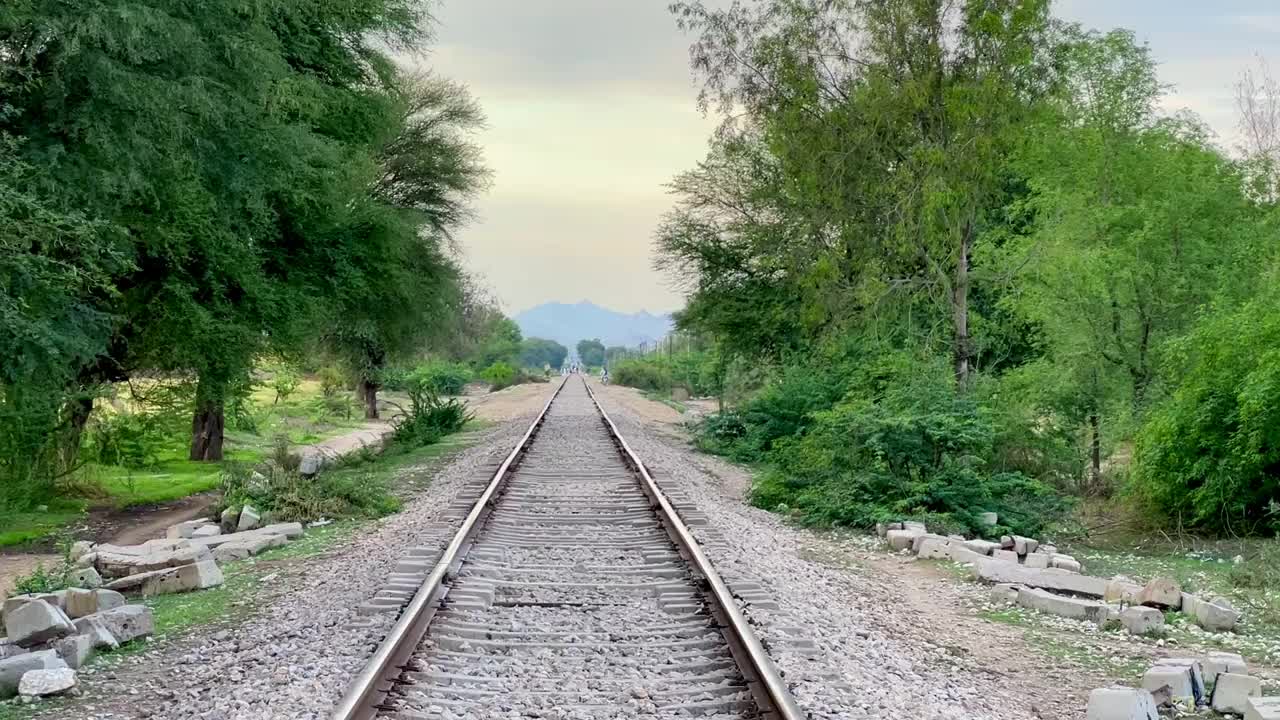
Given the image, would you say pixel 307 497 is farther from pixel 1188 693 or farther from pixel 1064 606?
pixel 1188 693

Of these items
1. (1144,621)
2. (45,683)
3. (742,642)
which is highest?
(742,642)

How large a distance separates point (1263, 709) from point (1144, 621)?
2.68 meters

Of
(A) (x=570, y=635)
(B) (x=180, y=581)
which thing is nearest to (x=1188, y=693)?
(A) (x=570, y=635)

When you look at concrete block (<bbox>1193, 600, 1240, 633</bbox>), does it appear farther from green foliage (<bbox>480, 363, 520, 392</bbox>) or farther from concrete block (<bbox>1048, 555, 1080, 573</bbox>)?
green foliage (<bbox>480, 363, 520, 392</bbox>)

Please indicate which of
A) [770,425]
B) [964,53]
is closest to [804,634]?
[964,53]

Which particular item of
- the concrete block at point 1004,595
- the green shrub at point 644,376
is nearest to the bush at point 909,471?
the concrete block at point 1004,595

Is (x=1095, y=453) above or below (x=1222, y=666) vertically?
above

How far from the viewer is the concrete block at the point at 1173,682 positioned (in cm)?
692

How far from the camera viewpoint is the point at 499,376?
311 ft

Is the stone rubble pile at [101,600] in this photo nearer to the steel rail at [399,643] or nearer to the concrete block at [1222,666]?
the steel rail at [399,643]

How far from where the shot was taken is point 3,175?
1120 centimetres

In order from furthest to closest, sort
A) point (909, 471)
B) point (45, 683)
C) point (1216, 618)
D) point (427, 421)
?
point (427, 421)
point (909, 471)
point (1216, 618)
point (45, 683)

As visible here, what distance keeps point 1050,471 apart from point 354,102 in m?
14.4

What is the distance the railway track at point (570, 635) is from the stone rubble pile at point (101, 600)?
6.75 feet
